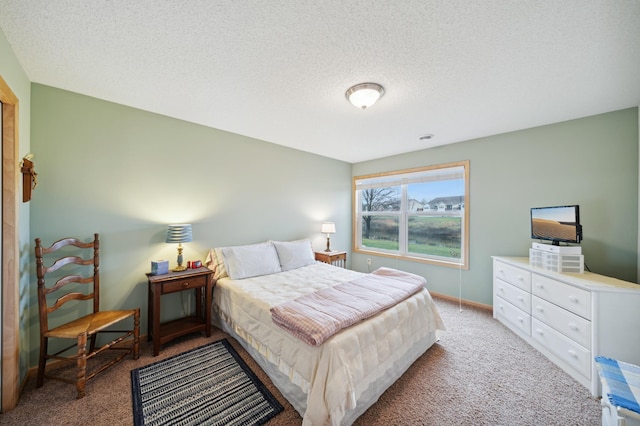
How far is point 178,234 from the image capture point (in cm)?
244

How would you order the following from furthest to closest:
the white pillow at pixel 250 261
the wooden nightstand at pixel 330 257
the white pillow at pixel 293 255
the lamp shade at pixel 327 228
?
the lamp shade at pixel 327 228, the wooden nightstand at pixel 330 257, the white pillow at pixel 293 255, the white pillow at pixel 250 261

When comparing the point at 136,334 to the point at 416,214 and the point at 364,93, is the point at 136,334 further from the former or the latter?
the point at 416,214

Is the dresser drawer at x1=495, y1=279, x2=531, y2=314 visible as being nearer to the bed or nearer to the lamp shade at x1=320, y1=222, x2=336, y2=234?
the bed

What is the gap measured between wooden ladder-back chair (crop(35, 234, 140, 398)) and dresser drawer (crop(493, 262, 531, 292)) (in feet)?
13.0

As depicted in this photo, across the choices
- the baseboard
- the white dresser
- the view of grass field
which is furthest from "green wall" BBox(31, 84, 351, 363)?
the white dresser

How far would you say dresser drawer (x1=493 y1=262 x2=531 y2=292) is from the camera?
2439 millimetres

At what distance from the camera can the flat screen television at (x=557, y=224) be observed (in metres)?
2.22

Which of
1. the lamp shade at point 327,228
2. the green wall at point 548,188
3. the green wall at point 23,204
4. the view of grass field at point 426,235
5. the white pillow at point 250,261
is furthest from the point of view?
the lamp shade at point 327,228

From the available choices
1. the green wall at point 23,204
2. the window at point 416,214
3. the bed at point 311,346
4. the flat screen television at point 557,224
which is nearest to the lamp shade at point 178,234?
the bed at point 311,346

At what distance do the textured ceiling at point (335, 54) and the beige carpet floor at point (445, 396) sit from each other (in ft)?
8.30

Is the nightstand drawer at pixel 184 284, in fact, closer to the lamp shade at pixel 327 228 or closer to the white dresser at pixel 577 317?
the lamp shade at pixel 327 228

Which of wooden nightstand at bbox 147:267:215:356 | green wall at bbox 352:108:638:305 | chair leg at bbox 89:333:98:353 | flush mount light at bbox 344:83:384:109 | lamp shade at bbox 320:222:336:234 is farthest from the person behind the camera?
lamp shade at bbox 320:222:336:234

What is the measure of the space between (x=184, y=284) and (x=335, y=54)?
100 inches

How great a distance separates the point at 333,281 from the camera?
8.60ft
